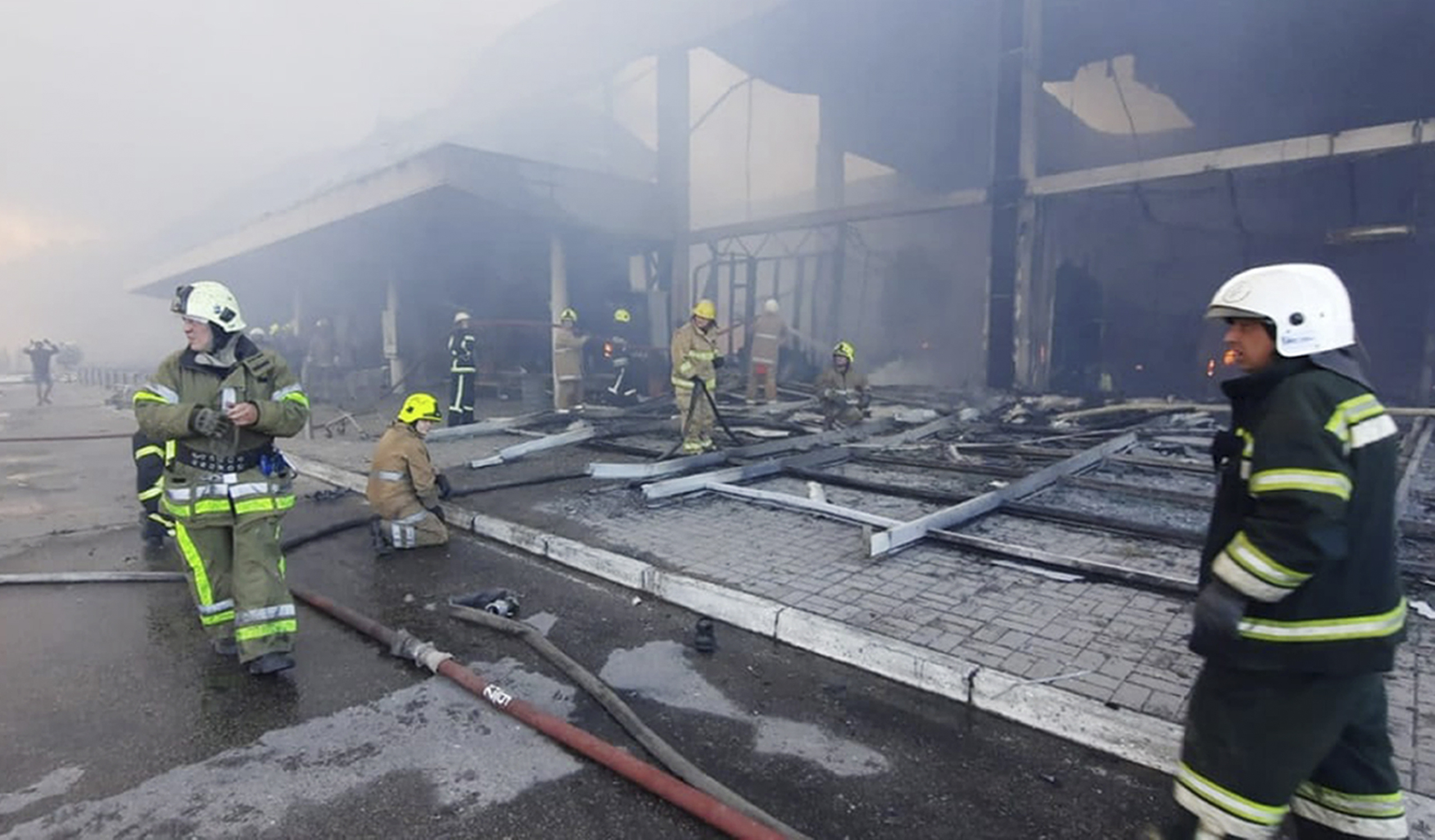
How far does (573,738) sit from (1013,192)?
40.4 ft

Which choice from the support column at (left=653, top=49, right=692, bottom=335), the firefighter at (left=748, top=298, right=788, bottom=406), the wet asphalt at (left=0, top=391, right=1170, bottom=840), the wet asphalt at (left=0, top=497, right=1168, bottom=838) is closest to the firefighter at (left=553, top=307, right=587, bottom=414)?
the firefighter at (left=748, top=298, right=788, bottom=406)

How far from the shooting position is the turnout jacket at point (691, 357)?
7.42m

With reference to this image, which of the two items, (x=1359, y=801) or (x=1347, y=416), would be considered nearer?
(x=1347, y=416)

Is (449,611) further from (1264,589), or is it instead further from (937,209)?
(937,209)

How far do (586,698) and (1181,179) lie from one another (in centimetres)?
1279

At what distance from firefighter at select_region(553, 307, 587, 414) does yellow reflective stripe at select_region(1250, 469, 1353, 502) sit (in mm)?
10250

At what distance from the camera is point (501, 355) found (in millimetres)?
16109

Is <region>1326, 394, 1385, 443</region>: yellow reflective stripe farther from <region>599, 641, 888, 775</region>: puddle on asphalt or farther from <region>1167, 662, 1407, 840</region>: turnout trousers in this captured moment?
<region>599, 641, 888, 775</region>: puddle on asphalt

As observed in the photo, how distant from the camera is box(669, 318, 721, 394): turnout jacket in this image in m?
7.42

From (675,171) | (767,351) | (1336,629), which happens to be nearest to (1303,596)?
(1336,629)

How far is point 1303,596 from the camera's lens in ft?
5.37

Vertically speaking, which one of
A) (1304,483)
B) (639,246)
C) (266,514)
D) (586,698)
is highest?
(639,246)

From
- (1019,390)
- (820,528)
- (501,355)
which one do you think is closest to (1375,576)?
(820,528)

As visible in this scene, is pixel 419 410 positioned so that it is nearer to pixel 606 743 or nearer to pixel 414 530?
pixel 414 530
